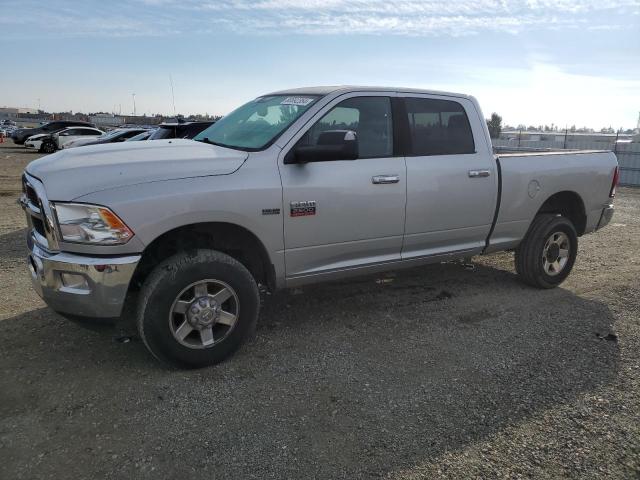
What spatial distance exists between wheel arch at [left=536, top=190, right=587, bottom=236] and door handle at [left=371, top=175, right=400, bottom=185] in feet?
Answer: 6.92

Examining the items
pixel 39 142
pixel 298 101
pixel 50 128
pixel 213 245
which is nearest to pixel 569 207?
pixel 298 101

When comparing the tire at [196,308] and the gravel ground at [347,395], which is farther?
the tire at [196,308]

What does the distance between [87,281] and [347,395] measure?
5.88ft

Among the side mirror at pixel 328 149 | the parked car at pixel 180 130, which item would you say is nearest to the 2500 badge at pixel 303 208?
the side mirror at pixel 328 149

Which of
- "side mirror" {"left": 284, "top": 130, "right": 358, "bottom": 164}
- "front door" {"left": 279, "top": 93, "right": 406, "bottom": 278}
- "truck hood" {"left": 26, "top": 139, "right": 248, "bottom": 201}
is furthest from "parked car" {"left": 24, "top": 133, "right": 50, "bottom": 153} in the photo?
"side mirror" {"left": 284, "top": 130, "right": 358, "bottom": 164}

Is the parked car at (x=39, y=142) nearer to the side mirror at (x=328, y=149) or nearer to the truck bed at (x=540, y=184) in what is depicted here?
the side mirror at (x=328, y=149)

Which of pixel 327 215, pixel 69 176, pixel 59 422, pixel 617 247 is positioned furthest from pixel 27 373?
pixel 617 247

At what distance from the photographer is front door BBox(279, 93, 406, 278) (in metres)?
3.72

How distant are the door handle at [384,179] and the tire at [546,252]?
2004 mm

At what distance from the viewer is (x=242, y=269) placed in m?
3.51

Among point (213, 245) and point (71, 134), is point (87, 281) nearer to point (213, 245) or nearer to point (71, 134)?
point (213, 245)

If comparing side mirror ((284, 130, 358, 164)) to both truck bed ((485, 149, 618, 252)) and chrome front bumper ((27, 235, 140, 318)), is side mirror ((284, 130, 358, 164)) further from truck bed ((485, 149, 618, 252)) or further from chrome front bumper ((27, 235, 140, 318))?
truck bed ((485, 149, 618, 252))

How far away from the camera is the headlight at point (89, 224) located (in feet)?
9.91

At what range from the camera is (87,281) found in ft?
10.1
